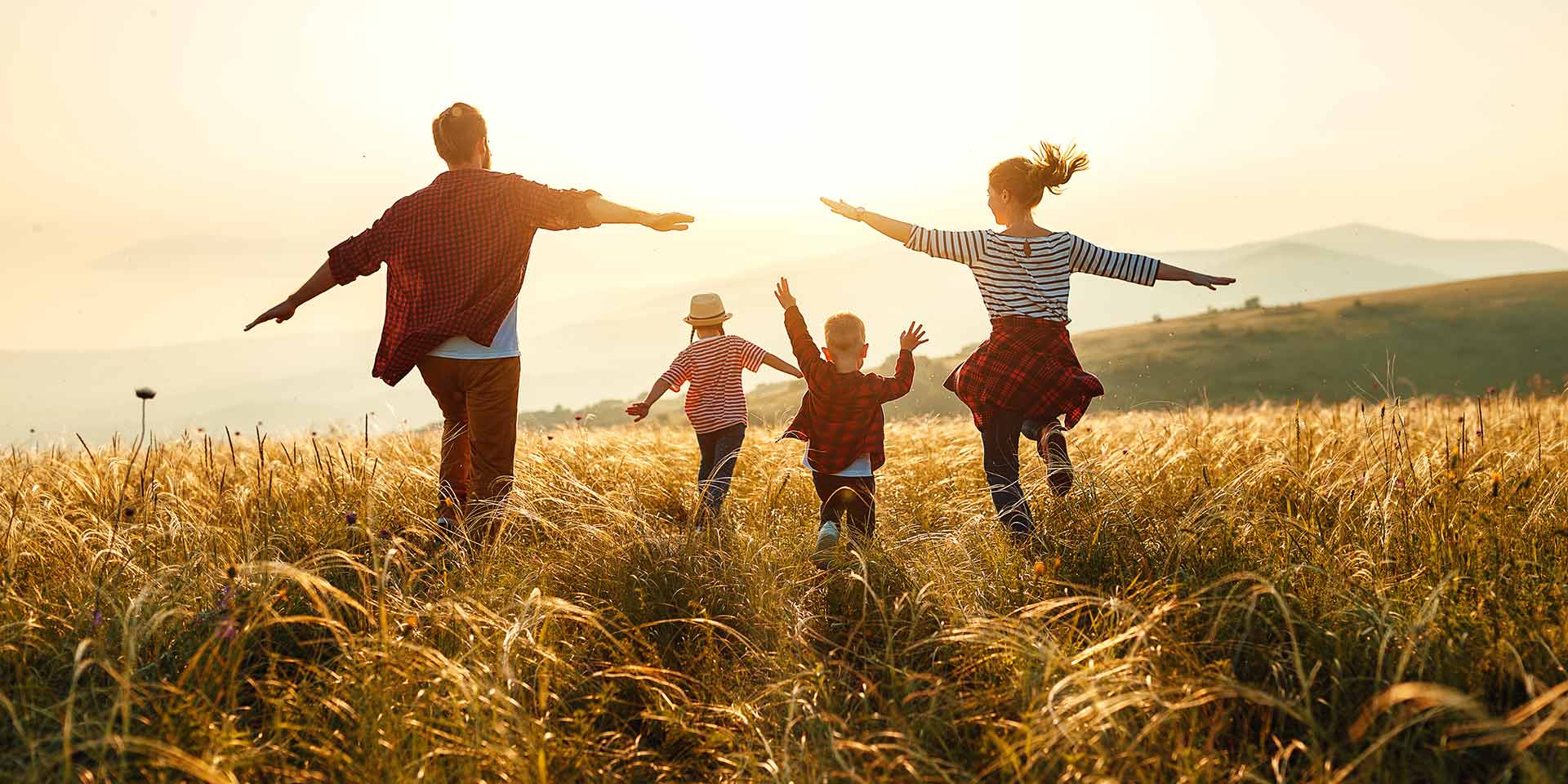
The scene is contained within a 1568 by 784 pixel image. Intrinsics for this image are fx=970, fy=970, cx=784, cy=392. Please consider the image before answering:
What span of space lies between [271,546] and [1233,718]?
4.25m

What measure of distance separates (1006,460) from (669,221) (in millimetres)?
2158

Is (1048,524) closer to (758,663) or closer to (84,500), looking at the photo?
(758,663)

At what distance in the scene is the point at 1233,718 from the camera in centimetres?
304

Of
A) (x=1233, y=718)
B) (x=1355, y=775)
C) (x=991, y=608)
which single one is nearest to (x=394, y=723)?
(x=991, y=608)

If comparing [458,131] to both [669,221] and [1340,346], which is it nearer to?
[669,221]

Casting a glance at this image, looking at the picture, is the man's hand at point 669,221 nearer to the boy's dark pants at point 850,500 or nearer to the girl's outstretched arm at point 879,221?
the girl's outstretched arm at point 879,221

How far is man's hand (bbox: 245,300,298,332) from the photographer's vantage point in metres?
4.84

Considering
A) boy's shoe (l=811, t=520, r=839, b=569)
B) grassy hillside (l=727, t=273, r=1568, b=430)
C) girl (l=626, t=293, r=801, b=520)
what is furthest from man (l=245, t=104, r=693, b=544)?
grassy hillside (l=727, t=273, r=1568, b=430)

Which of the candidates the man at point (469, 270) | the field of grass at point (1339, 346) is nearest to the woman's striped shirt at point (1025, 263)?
the man at point (469, 270)

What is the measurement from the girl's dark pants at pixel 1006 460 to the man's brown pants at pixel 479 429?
2.52m

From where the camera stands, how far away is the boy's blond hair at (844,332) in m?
5.25

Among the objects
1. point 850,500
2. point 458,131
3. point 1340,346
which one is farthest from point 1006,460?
point 1340,346

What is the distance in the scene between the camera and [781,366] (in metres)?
5.98

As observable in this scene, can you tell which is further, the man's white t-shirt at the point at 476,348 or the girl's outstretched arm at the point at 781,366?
the girl's outstretched arm at the point at 781,366
